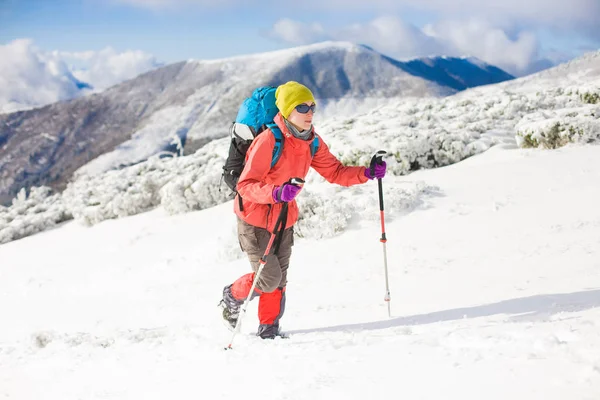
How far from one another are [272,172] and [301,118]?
0.55m

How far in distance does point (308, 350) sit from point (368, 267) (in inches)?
119

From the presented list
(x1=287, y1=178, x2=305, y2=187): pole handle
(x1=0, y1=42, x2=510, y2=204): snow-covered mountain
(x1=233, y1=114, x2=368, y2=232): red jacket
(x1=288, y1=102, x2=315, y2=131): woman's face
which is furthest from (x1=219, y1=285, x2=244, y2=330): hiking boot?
(x1=0, y1=42, x2=510, y2=204): snow-covered mountain

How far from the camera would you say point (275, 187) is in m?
3.62

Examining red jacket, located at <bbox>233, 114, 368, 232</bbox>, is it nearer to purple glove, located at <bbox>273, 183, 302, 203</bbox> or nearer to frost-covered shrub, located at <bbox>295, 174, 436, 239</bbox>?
purple glove, located at <bbox>273, 183, 302, 203</bbox>

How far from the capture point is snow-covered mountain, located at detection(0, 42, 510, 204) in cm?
13575

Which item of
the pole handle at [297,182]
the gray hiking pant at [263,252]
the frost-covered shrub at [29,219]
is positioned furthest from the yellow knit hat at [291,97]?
the frost-covered shrub at [29,219]

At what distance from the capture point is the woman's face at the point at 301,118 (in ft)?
12.8

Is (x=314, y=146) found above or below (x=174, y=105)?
below

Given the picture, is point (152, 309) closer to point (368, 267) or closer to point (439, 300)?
point (368, 267)

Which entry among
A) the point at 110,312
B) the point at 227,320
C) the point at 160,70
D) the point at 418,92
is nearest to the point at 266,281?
the point at 227,320

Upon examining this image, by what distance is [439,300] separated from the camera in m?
4.64

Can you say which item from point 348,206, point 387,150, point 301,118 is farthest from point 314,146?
point 387,150

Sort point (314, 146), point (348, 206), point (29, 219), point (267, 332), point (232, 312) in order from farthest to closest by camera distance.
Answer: point (29, 219) < point (348, 206) < point (232, 312) < point (314, 146) < point (267, 332)

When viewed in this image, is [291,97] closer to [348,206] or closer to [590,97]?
[348,206]
